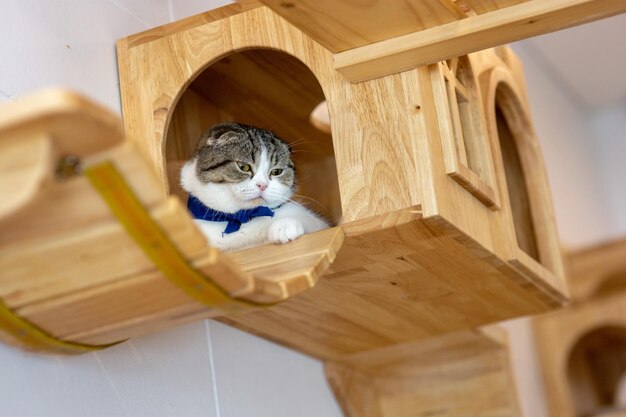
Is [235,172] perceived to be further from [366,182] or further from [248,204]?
[366,182]

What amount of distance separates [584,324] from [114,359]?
185 centimetres

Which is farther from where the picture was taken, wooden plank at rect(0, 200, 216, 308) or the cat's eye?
the cat's eye

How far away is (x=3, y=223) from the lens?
78 cm

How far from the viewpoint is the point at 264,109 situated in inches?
66.9

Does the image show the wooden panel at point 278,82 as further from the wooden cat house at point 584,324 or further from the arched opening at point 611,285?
the arched opening at point 611,285

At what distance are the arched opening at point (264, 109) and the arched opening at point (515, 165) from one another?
1.06ft

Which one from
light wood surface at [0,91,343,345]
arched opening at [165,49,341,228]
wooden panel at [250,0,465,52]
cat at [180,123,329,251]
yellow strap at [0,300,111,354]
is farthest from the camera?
arched opening at [165,49,341,228]

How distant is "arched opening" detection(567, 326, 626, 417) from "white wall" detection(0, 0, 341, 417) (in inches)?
67.5

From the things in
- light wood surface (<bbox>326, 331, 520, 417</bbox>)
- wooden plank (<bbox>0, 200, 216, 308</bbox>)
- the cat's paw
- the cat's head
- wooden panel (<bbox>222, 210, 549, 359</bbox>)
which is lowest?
light wood surface (<bbox>326, 331, 520, 417</bbox>)

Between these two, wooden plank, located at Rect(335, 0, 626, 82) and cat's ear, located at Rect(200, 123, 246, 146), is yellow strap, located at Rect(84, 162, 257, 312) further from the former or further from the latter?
cat's ear, located at Rect(200, 123, 246, 146)

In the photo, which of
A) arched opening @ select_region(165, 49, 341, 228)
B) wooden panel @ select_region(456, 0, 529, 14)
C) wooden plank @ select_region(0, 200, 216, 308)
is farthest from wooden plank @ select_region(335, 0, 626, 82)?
wooden plank @ select_region(0, 200, 216, 308)

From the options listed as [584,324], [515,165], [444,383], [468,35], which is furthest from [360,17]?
[584,324]

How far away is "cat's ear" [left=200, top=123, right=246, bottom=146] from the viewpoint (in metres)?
1.43

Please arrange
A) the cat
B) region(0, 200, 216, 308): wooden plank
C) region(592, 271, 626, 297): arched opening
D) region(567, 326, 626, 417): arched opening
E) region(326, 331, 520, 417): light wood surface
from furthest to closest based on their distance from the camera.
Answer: region(567, 326, 626, 417): arched opening, region(592, 271, 626, 297): arched opening, region(326, 331, 520, 417): light wood surface, the cat, region(0, 200, 216, 308): wooden plank
